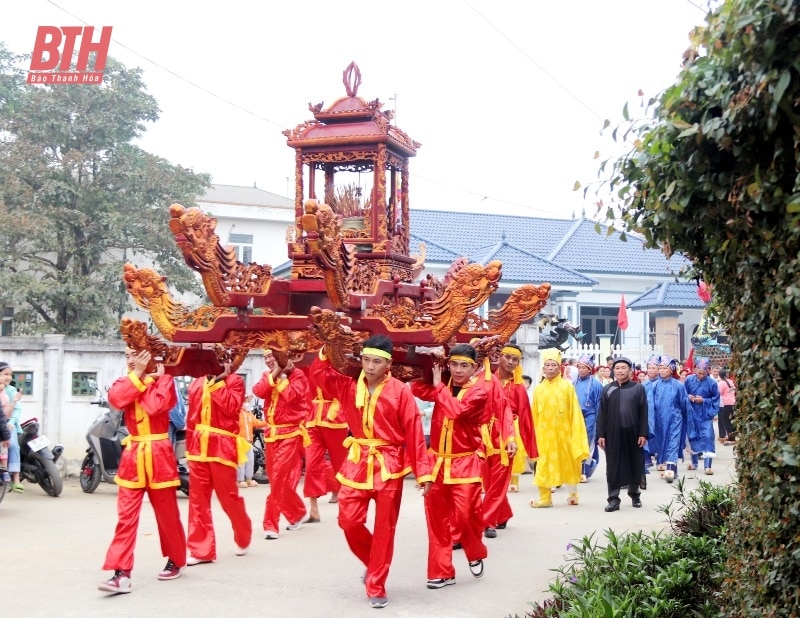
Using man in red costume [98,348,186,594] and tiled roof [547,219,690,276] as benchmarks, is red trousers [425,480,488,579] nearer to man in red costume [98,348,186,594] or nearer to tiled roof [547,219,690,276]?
man in red costume [98,348,186,594]

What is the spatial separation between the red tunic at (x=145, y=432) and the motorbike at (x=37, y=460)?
4.82m

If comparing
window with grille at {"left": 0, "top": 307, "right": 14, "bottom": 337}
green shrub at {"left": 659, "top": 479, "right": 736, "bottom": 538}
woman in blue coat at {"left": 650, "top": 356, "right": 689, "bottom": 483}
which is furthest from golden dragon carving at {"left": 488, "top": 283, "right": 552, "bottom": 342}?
window with grille at {"left": 0, "top": 307, "right": 14, "bottom": 337}

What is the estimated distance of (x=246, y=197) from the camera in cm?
3300

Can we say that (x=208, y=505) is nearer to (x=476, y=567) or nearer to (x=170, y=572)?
(x=170, y=572)

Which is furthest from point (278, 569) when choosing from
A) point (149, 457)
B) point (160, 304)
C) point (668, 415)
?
point (668, 415)

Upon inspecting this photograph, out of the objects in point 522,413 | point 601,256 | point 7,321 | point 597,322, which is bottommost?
point 522,413

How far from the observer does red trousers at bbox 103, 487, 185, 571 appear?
6.84 metres

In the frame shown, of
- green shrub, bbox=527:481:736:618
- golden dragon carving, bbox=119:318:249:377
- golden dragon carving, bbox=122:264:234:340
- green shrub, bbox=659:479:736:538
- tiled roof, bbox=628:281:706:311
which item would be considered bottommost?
green shrub, bbox=527:481:736:618

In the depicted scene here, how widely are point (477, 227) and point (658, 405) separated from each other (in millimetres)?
15746

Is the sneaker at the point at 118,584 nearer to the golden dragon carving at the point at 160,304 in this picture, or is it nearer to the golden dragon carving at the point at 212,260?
→ the golden dragon carving at the point at 160,304

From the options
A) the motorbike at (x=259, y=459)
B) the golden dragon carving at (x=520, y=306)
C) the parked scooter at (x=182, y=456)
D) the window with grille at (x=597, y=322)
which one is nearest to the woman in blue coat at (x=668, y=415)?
the motorbike at (x=259, y=459)

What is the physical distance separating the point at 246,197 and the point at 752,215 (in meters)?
30.0

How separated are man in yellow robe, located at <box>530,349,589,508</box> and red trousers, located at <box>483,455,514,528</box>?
2.00 meters

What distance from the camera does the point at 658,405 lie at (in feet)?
46.6
